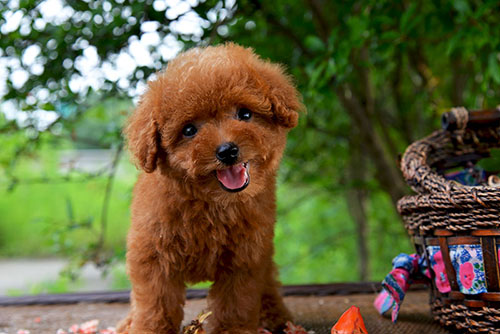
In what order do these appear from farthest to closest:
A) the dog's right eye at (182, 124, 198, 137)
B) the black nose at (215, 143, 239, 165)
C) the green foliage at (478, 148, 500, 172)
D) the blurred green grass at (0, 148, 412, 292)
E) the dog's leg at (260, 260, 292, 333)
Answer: the blurred green grass at (0, 148, 412, 292) < the dog's leg at (260, 260, 292, 333) < the green foliage at (478, 148, 500, 172) < the dog's right eye at (182, 124, 198, 137) < the black nose at (215, 143, 239, 165)

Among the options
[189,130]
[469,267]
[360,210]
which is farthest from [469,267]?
[360,210]

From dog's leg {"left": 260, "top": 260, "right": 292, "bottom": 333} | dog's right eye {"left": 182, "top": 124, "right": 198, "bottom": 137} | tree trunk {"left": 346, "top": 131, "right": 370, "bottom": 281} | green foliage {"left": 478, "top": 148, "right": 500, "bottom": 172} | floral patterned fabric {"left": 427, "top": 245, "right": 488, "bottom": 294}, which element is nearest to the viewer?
dog's right eye {"left": 182, "top": 124, "right": 198, "bottom": 137}

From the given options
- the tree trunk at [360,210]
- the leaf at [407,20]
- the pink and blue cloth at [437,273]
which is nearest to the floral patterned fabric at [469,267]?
the pink and blue cloth at [437,273]

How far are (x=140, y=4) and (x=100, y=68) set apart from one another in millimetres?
581

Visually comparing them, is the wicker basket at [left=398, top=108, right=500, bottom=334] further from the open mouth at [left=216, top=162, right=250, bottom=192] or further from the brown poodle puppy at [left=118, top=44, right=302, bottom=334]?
the open mouth at [left=216, top=162, right=250, bottom=192]

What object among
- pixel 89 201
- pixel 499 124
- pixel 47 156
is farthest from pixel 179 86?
pixel 89 201

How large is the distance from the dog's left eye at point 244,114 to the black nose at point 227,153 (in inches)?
6.1

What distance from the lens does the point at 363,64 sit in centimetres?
291

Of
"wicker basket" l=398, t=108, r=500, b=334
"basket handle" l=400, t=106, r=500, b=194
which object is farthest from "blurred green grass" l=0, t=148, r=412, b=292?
"wicker basket" l=398, t=108, r=500, b=334

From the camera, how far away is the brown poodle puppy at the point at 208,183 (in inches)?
69.1

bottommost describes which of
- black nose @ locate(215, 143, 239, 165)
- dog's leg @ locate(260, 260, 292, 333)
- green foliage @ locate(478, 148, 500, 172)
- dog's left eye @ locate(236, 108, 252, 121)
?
dog's leg @ locate(260, 260, 292, 333)

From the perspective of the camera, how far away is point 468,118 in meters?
2.43

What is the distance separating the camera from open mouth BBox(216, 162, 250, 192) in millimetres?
1744

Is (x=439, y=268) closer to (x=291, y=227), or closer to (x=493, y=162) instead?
(x=493, y=162)
